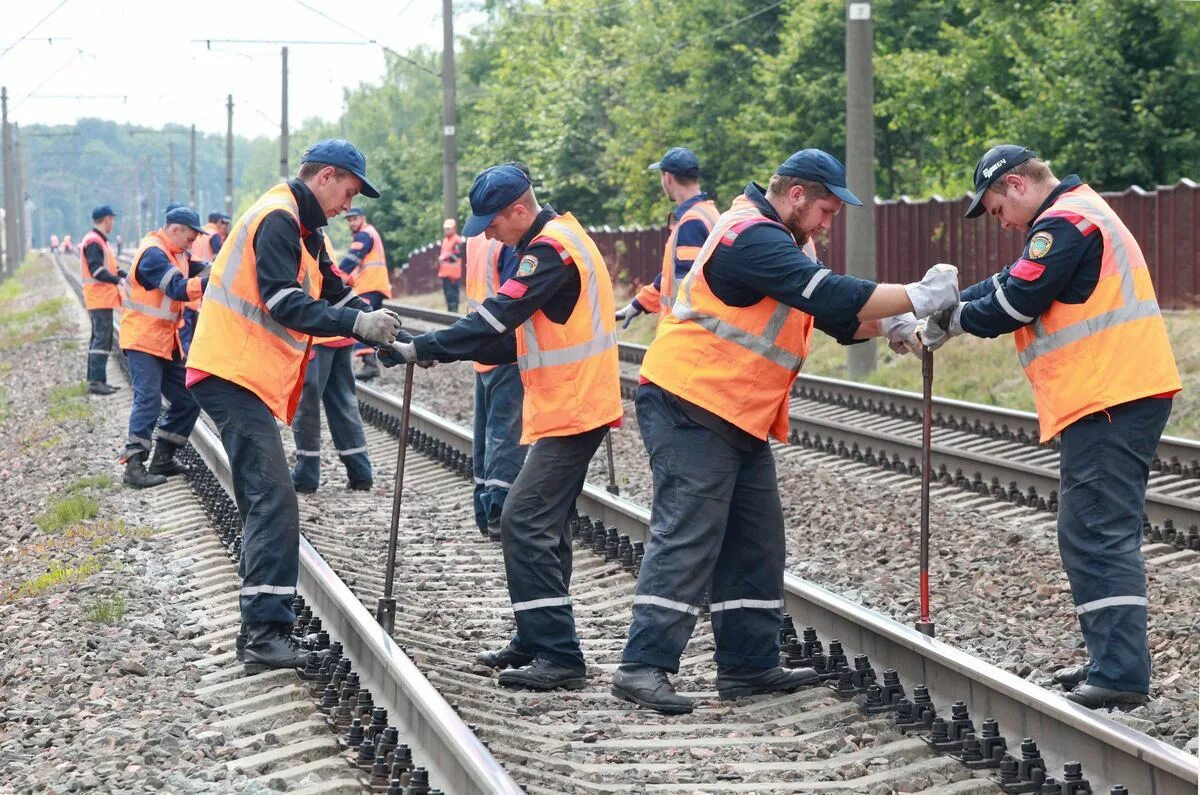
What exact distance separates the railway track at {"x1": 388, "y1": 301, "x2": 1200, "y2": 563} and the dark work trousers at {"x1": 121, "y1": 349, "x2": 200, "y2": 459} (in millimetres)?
4709

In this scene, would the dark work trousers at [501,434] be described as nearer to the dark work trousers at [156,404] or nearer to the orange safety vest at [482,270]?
the orange safety vest at [482,270]

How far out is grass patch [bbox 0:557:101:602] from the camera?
8.34 metres

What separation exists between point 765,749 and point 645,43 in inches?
1674

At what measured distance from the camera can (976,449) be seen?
40.1 feet

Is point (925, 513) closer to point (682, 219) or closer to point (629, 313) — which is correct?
point (682, 219)

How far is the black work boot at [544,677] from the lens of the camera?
6.30 meters

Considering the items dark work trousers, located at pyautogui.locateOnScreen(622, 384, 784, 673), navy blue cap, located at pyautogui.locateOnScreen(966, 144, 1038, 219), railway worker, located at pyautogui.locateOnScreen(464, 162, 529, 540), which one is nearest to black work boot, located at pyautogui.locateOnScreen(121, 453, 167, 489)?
railway worker, located at pyautogui.locateOnScreen(464, 162, 529, 540)

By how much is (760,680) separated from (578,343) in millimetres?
1462

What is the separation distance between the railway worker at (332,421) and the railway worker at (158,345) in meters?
1.12

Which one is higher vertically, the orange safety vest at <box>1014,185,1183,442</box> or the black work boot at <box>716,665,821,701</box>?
the orange safety vest at <box>1014,185,1183,442</box>

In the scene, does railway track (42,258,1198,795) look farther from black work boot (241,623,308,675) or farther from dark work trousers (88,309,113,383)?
dark work trousers (88,309,113,383)

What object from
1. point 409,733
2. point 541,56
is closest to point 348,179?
point 409,733

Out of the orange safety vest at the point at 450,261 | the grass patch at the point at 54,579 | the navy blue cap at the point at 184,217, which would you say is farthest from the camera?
the orange safety vest at the point at 450,261

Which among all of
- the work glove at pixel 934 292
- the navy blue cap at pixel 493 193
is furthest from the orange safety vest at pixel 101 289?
the work glove at pixel 934 292
